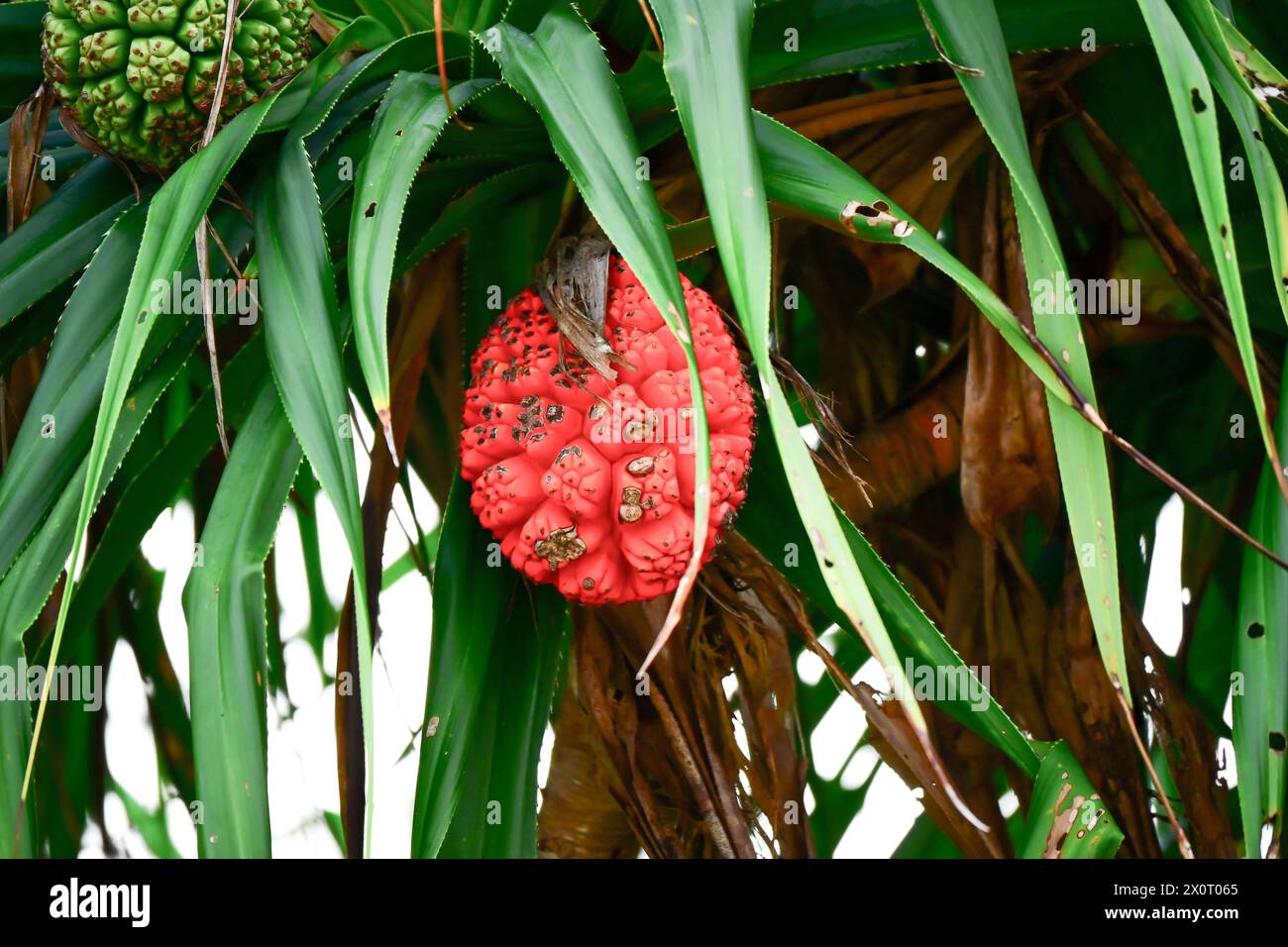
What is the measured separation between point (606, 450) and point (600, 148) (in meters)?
0.16

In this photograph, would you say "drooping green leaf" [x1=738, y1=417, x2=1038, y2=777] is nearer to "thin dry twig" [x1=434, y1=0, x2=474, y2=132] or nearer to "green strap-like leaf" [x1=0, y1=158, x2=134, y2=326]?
"thin dry twig" [x1=434, y1=0, x2=474, y2=132]

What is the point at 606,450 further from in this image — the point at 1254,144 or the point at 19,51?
the point at 19,51

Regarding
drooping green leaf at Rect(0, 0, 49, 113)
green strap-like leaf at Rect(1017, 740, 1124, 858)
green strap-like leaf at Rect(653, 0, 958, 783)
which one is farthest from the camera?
drooping green leaf at Rect(0, 0, 49, 113)

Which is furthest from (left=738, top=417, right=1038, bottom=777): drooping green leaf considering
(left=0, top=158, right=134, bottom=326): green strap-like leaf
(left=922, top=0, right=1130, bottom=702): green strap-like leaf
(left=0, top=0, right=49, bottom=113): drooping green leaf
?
(left=0, top=0, right=49, bottom=113): drooping green leaf

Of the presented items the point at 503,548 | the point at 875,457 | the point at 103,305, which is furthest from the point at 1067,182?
the point at 103,305

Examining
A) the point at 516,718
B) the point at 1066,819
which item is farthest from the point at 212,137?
the point at 1066,819

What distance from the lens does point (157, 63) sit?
2.28 ft

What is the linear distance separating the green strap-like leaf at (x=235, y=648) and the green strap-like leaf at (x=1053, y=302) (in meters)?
0.42

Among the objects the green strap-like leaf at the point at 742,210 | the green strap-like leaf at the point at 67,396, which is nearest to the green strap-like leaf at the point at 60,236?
the green strap-like leaf at the point at 67,396

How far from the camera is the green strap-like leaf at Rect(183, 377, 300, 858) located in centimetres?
60

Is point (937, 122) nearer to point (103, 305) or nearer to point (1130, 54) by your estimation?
point (1130, 54)

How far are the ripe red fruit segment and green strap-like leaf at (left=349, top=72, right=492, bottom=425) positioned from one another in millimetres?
96

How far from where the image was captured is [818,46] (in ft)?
2.38
